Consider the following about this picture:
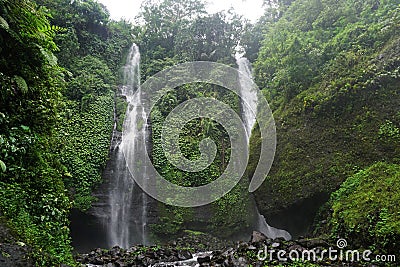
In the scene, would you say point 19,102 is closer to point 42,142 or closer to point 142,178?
point 42,142

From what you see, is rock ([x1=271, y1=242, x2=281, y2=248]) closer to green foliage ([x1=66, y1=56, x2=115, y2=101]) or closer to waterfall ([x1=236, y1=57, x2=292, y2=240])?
waterfall ([x1=236, y1=57, x2=292, y2=240])

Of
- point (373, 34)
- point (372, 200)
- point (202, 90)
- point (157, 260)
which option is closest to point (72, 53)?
point (202, 90)

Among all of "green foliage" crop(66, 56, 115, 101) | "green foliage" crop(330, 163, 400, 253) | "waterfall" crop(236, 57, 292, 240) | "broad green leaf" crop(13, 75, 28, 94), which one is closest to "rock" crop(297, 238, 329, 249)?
"green foliage" crop(330, 163, 400, 253)

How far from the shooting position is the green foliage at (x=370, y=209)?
5480 mm

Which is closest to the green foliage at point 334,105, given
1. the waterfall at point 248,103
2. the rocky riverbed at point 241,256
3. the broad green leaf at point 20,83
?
the rocky riverbed at point 241,256

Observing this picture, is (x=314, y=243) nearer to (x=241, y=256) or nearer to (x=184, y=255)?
(x=241, y=256)

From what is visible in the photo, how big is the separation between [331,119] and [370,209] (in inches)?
138

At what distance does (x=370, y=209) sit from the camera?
6137mm

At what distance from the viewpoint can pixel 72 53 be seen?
16.1 metres

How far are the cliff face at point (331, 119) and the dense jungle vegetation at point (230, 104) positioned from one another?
3cm

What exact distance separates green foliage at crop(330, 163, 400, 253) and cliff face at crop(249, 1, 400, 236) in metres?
0.55

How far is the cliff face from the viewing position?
8141 millimetres

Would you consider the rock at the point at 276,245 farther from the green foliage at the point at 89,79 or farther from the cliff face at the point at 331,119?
the green foliage at the point at 89,79

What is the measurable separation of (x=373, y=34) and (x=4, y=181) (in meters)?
10.2
